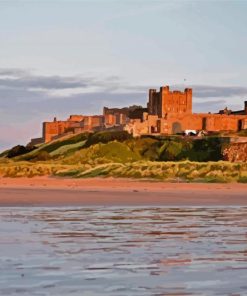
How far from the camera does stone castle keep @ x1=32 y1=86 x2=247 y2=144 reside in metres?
79.1

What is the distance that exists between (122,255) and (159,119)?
70254 mm

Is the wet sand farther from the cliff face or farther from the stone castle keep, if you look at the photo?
the stone castle keep

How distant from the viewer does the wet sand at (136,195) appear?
71.3 feet

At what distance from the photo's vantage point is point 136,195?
25.1 m

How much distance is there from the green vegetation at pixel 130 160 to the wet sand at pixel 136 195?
126 inches

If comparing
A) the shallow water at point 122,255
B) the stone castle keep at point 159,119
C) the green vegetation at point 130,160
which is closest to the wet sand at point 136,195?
the green vegetation at point 130,160

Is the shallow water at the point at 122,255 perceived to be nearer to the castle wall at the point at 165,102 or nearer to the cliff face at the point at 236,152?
the cliff face at the point at 236,152

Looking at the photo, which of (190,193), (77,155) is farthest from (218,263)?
(77,155)

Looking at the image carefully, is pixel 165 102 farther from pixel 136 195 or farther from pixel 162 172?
pixel 136 195

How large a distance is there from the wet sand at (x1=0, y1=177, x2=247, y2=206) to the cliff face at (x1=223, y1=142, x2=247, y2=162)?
839 inches

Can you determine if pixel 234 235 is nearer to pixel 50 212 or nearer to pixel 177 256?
pixel 177 256

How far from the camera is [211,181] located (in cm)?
3284

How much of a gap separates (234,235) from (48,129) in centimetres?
8353

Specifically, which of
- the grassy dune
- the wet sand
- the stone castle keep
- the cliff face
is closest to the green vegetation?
the grassy dune
